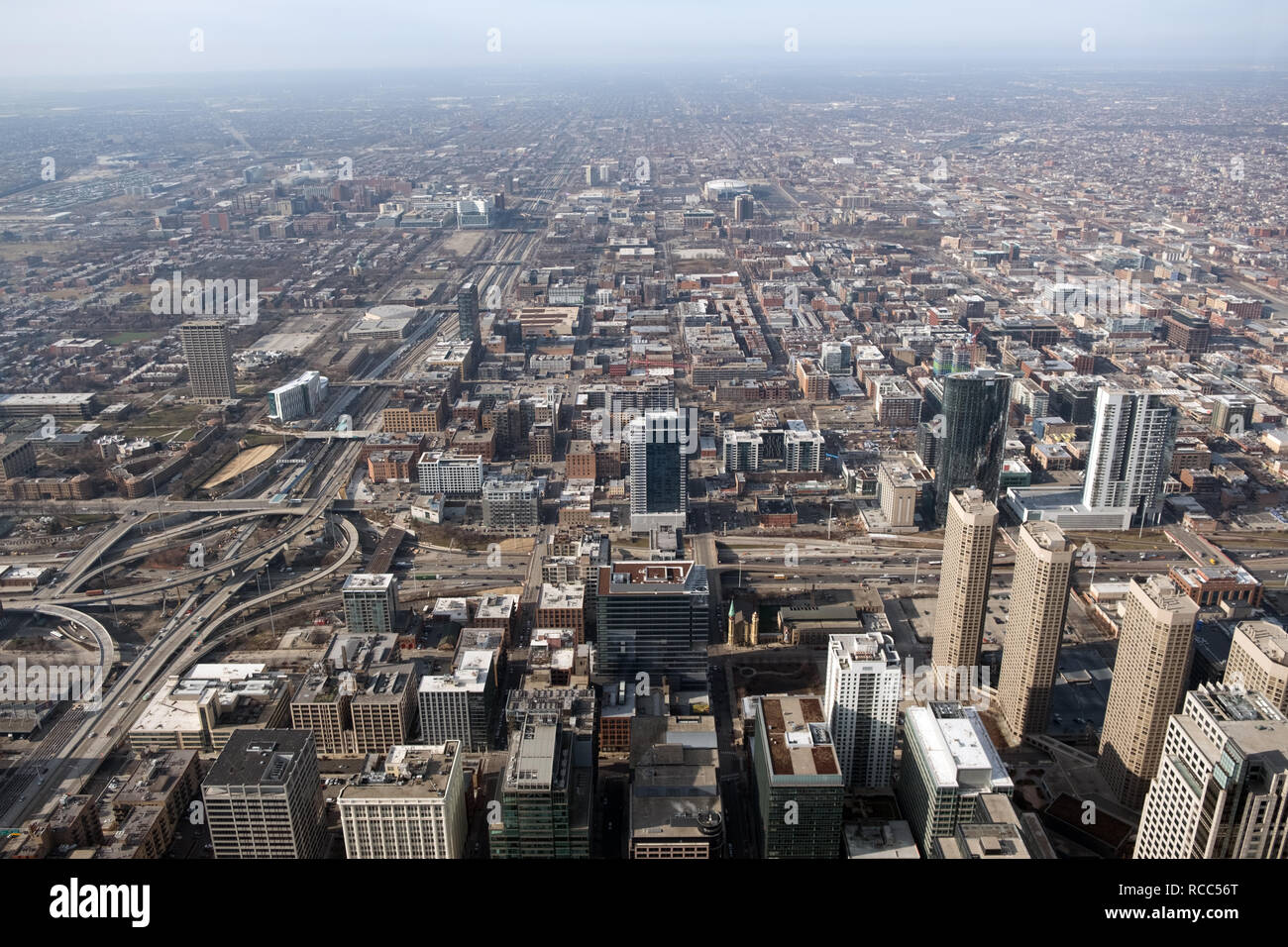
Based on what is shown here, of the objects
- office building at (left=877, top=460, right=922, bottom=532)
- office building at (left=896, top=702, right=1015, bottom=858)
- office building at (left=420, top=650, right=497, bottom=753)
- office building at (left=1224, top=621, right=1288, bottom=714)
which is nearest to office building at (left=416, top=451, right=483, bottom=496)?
office building at (left=420, top=650, right=497, bottom=753)

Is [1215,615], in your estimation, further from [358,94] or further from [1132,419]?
[358,94]

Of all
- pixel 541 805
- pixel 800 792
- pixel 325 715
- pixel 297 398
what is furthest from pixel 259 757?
pixel 297 398

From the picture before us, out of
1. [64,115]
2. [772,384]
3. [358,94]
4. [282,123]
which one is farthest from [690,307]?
[358,94]

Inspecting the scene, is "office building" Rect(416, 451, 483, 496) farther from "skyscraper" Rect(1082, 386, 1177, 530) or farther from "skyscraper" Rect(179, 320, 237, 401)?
"skyscraper" Rect(1082, 386, 1177, 530)

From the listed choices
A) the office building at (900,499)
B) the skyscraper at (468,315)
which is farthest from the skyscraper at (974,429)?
the skyscraper at (468,315)

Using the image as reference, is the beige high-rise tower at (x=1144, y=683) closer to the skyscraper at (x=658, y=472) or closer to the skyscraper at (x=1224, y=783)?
the skyscraper at (x=1224, y=783)
